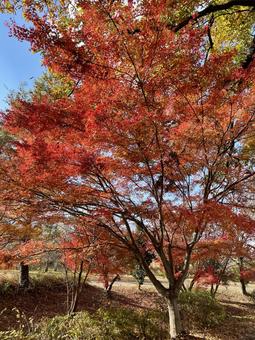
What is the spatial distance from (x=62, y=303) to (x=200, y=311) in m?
7.03

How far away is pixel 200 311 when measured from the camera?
13.6 metres

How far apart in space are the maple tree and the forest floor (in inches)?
210

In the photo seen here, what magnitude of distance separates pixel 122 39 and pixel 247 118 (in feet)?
11.1

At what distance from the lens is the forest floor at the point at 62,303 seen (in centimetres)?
1152

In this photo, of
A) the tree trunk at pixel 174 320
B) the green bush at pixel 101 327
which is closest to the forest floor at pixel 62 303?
the green bush at pixel 101 327

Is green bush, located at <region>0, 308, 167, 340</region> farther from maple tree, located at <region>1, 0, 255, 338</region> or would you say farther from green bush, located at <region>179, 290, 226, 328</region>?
green bush, located at <region>179, 290, 226, 328</region>

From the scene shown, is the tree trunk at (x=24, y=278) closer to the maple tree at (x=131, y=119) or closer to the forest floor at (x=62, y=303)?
the forest floor at (x=62, y=303)

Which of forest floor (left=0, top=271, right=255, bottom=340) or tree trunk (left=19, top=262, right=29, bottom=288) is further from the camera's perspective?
tree trunk (left=19, top=262, right=29, bottom=288)

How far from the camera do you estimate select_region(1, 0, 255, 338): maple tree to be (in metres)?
5.07

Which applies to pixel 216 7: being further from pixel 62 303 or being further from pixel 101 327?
pixel 62 303

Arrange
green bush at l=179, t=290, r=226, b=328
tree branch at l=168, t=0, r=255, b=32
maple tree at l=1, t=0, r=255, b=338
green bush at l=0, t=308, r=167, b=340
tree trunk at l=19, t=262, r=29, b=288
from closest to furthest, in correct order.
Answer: maple tree at l=1, t=0, r=255, b=338, green bush at l=0, t=308, r=167, b=340, tree branch at l=168, t=0, r=255, b=32, green bush at l=179, t=290, r=226, b=328, tree trunk at l=19, t=262, r=29, b=288

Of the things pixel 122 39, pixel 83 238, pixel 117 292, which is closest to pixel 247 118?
pixel 122 39

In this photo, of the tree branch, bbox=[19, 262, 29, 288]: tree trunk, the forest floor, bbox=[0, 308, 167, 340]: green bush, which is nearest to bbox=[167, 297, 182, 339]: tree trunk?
bbox=[0, 308, 167, 340]: green bush

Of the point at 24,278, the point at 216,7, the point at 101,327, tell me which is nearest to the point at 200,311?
the point at 101,327
